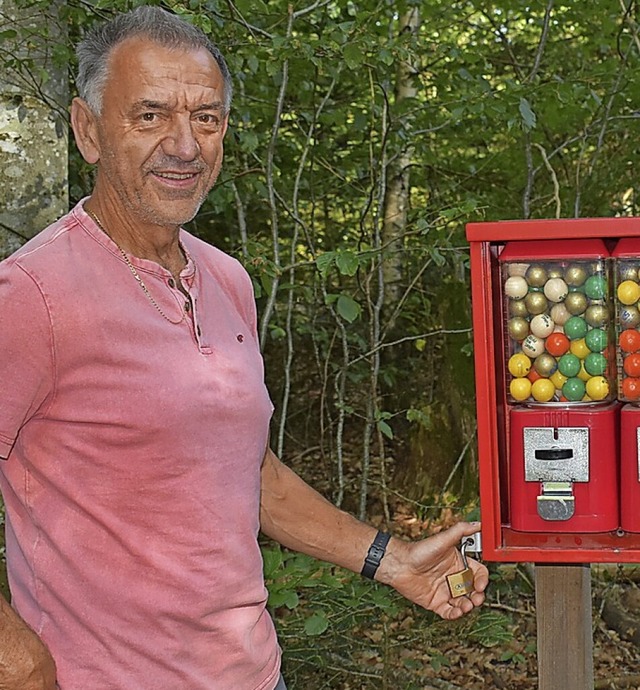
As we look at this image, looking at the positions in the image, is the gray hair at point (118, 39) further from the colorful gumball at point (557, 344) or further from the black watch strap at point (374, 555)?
the black watch strap at point (374, 555)

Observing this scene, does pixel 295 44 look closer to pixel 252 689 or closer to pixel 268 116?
pixel 268 116

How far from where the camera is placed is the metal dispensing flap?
2.19 m

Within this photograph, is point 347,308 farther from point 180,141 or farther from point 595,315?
point 180,141

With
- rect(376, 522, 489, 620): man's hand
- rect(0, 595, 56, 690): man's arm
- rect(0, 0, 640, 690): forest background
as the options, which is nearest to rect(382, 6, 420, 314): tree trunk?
rect(0, 0, 640, 690): forest background

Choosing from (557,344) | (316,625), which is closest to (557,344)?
(557,344)

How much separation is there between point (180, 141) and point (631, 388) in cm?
104

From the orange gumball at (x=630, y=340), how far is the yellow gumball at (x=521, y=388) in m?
0.21

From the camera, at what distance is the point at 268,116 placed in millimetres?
5062

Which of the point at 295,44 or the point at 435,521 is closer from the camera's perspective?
the point at 295,44

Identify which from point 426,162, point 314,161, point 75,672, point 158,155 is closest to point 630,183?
point 426,162

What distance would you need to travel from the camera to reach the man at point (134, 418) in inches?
69.2

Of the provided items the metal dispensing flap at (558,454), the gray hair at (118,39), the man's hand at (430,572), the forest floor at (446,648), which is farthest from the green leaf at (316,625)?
the gray hair at (118,39)

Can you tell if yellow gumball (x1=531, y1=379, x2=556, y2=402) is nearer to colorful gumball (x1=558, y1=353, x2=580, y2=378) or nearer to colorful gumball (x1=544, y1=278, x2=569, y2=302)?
colorful gumball (x1=558, y1=353, x2=580, y2=378)

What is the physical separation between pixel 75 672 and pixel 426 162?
14.1 feet
